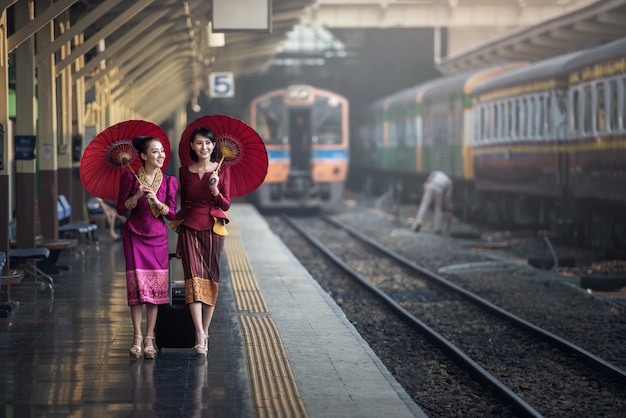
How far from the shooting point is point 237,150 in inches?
349

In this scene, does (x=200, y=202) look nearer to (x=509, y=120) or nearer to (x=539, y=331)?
(x=539, y=331)

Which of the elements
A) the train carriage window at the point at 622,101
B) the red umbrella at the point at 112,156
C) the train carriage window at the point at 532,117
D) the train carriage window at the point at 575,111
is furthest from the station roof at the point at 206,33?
the train carriage window at the point at 622,101

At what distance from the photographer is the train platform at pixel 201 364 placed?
718 cm

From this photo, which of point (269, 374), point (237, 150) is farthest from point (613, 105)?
point (269, 374)

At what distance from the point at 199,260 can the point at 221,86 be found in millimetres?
19948

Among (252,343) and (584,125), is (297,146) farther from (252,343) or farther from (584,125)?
(252,343)

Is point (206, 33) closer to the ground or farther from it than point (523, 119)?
farther from it

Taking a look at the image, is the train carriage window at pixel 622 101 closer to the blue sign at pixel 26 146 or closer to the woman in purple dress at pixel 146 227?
the blue sign at pixel 26 146

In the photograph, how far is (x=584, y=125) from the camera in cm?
2017

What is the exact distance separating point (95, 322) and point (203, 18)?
11553 millimetres

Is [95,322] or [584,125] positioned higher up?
[584,125]

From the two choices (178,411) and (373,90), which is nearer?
(178,411)

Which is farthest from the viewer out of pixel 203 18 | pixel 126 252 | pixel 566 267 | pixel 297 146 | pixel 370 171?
pixel 370 171

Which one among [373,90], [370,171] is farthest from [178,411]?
[373,90]
